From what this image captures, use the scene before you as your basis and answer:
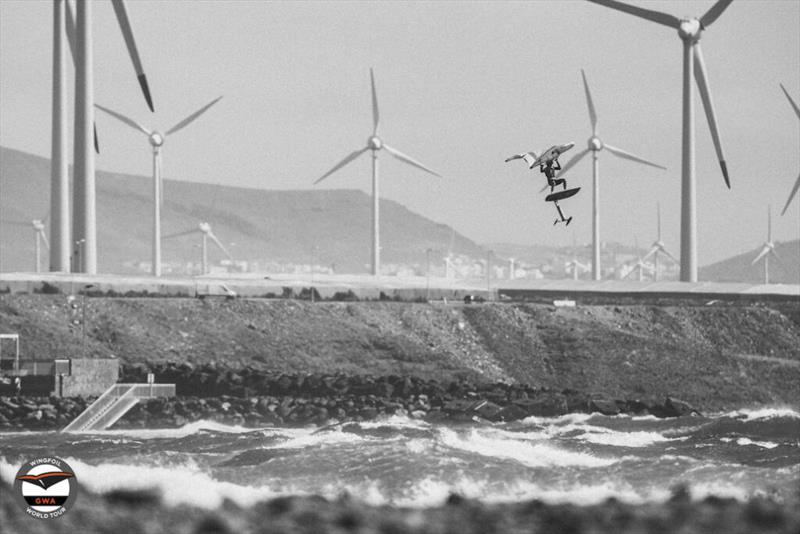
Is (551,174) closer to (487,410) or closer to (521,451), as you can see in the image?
(521,451)

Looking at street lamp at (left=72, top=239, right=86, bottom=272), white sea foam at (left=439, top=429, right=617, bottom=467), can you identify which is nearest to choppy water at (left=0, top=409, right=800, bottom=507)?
white sea foam at (left=439, top=429, right=617, bottom=467)

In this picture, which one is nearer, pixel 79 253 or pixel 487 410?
pixel 487 410

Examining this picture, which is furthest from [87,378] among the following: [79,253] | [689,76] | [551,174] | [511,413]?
[551,174]

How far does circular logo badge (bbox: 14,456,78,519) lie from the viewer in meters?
28.8

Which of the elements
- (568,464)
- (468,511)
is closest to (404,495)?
(568,464)

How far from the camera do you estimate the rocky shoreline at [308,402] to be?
82938 mm

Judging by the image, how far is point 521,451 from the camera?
63281mm

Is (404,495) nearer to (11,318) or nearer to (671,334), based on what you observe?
(11,318)

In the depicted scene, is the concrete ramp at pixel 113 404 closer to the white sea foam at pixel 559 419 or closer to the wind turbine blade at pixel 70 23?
the white sea foam at pixel 559 419

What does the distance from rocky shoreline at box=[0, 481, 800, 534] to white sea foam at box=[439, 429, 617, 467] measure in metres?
26.3

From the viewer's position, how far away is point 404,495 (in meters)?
50.2

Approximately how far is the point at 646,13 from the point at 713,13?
28.1 feet

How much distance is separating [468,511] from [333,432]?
41583 millimetres

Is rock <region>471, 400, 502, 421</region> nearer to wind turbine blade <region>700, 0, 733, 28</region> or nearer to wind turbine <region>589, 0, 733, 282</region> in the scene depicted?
wind turbine <region>589, 0, 733, 282</region>
